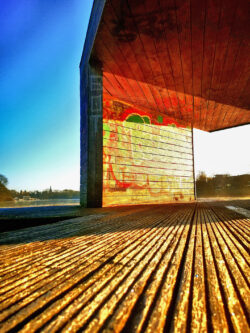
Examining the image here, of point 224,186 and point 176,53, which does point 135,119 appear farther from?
point 224,186

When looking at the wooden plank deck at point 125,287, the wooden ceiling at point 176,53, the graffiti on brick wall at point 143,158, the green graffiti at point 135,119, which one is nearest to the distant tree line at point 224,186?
the graffiti on brick wall at point 143,158

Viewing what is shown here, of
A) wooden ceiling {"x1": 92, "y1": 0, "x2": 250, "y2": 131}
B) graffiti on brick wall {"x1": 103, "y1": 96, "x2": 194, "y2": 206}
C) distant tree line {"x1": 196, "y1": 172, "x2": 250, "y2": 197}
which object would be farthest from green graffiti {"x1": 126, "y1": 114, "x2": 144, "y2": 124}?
distant tree line {"x1": 196, "y1": 172, "x2": 250, "y2": 197}

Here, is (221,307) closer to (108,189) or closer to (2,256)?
(2,256)

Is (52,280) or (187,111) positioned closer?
(52,280)

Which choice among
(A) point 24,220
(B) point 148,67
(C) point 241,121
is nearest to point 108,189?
(A) point 24,220

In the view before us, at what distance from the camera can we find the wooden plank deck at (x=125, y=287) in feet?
1.22

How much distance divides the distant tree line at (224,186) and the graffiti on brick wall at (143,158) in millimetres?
13861

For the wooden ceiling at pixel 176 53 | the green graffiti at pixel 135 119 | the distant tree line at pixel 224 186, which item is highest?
the wooden ceiling at pixel 176 53

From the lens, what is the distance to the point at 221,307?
42cm

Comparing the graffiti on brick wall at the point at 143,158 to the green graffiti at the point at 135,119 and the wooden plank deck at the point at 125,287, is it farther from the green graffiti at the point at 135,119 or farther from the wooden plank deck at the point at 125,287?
the wooden plank deck at the point at 125,287

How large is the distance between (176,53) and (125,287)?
479 centimetres

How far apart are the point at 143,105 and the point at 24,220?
563 cm

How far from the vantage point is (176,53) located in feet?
13.1

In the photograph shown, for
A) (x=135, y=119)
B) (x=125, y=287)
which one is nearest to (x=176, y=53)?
(x=135, y=119)
